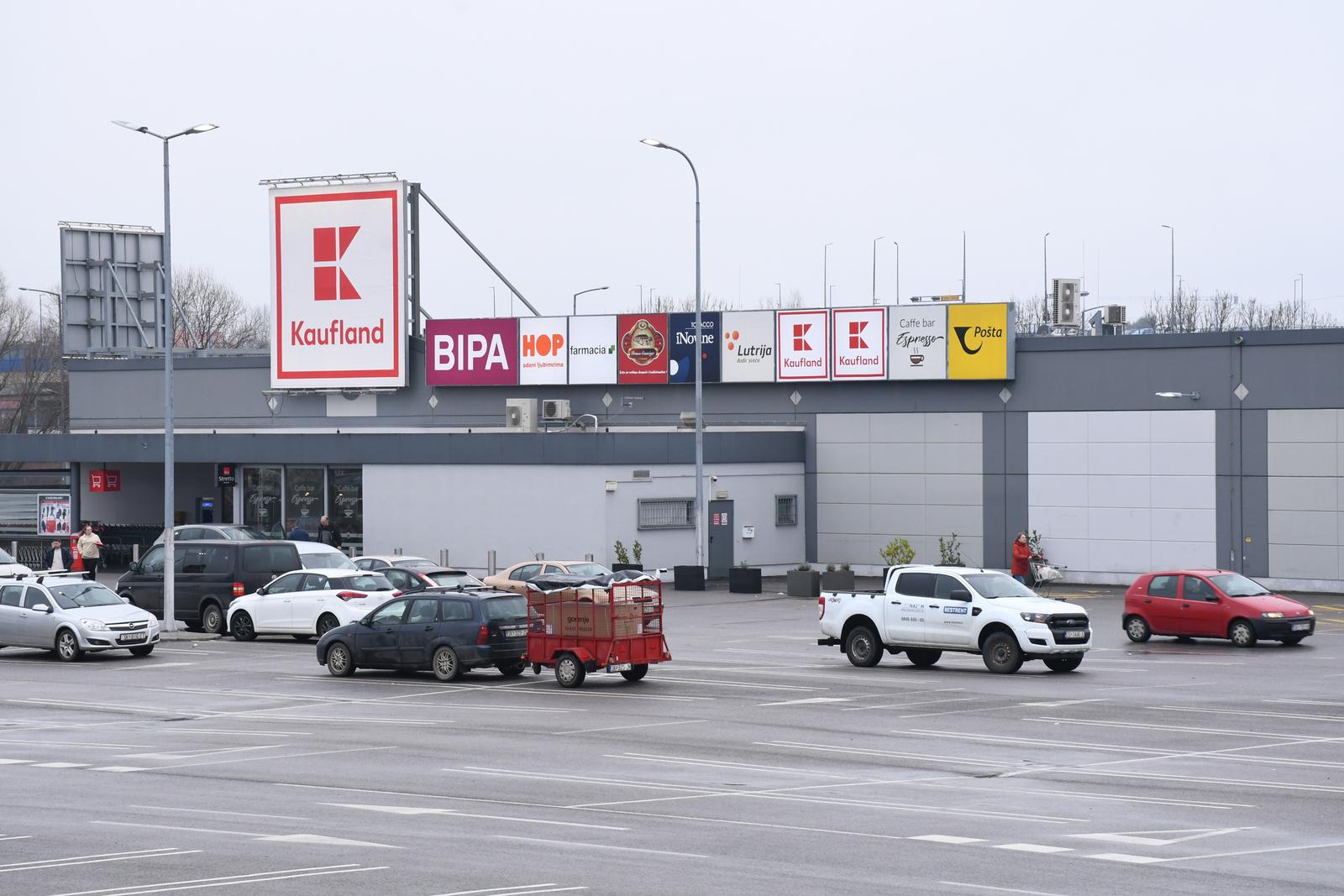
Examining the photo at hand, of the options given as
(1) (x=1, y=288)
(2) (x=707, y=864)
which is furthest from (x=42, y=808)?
(1) (x=1, y=288)

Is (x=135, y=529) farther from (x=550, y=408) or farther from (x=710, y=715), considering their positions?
(x=710, y=715)

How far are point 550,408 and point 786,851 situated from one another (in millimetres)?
41211

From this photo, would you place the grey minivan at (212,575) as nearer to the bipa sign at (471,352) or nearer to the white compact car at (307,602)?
the white compact car at (307,602)

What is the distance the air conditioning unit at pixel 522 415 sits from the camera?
53.1m

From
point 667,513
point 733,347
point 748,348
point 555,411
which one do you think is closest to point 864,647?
point 667,513

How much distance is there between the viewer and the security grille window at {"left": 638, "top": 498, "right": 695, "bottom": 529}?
48094 mm

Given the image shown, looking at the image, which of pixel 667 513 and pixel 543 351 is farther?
pixel 543 351

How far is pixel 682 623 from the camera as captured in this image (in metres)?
37.4

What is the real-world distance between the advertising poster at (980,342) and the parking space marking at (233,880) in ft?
130

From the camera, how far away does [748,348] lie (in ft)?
172

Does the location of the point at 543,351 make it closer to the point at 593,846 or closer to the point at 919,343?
the point at 919,343

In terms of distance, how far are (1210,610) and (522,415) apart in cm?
2662

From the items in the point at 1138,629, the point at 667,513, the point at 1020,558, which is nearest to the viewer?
the point at 1138,629

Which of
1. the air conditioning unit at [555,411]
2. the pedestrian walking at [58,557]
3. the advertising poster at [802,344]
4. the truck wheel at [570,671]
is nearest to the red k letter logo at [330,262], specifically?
the air conditioning unit at [555,411]
